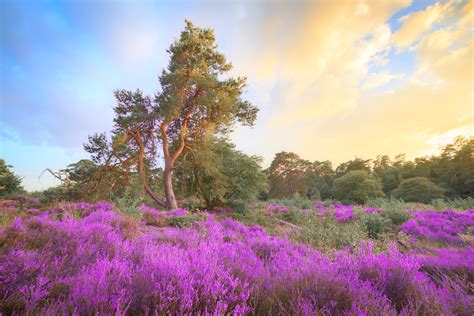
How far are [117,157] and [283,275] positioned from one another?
13.8 metres

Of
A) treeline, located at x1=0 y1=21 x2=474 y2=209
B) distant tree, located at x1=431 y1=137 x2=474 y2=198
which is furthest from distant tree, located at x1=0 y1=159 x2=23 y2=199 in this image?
distant tree, located at x1=431 y1=137 x2=474 y2=198

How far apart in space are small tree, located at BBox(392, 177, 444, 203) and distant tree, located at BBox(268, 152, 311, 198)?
77.7 feet

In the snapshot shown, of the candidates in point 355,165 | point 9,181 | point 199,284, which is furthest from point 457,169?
point 9,181

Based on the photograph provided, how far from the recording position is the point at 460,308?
1.82 metres

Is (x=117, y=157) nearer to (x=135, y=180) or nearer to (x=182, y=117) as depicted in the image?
(x=135, y=180)

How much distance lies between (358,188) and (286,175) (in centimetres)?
2374

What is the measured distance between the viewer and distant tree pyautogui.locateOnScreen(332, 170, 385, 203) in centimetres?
4372

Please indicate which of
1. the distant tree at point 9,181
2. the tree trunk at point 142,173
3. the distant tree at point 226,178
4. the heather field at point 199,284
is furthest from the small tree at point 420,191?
the distant tree at point 9,181

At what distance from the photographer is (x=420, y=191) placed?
135 feet

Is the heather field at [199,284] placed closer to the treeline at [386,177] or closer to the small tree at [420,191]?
the treeline at [386,177]

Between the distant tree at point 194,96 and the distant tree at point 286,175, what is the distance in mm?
49690

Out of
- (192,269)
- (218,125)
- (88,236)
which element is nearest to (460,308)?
(192,269)

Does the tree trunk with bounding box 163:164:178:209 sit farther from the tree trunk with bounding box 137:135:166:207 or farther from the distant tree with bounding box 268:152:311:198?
the distant tree with bounding box 268:152:311:198

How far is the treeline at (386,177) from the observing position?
138ft
